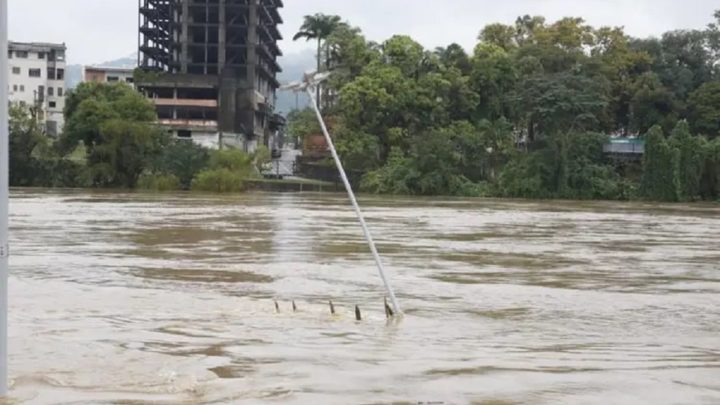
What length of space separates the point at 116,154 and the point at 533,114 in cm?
2589

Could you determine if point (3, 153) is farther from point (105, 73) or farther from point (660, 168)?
point (105, 73)

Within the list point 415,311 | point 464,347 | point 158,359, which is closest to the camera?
point 158,359

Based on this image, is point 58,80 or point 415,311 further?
point 58,80

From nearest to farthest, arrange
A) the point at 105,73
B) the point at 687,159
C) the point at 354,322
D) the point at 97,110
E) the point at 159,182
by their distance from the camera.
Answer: the point at 354,322 < the point at 687,159 < the point at 159,182 < the point at 97,110 < the point at 105,73

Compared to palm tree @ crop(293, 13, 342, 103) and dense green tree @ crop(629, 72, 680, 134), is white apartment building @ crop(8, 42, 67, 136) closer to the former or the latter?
palm tree @ crop(293, 13, 342, 103)

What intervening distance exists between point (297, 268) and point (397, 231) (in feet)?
32.4

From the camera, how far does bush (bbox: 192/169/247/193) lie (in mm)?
63062

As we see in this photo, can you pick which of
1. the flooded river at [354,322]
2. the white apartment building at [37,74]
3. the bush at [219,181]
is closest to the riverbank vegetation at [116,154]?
the bush at [219,181]

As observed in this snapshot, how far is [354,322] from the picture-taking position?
939 cm

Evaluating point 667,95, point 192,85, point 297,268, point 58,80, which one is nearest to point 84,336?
point 297,268

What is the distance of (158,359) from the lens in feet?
23.7

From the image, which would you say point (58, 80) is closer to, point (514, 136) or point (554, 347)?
point (514, 136)

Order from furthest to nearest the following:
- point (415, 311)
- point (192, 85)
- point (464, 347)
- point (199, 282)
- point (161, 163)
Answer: point (192, 85), point (161, 163), point (199, 282), point (415, 311), point (464, 347)

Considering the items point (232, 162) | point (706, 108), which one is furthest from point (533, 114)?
point (232, 162)
